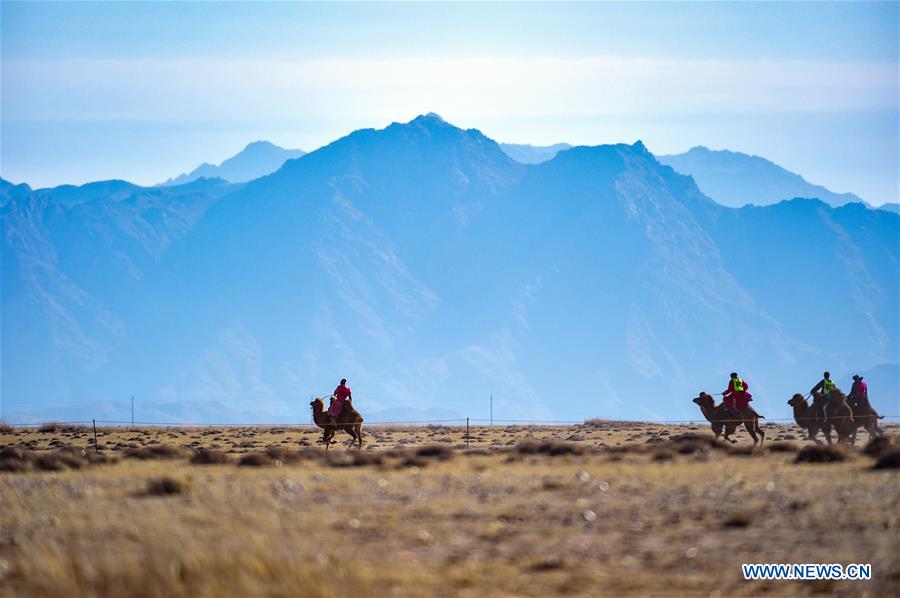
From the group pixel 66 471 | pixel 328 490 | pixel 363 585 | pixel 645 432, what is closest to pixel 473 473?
pixel 328 490

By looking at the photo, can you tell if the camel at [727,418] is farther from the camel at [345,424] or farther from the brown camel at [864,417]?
the camel at [345,424]

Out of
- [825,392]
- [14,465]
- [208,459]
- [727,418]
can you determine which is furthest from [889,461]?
[14,465]

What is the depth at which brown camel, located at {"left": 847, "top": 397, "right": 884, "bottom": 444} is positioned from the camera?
38.2m

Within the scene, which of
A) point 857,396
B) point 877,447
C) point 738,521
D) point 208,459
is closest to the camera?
point 738,521

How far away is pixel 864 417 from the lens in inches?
1512

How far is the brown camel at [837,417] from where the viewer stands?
3681 cm

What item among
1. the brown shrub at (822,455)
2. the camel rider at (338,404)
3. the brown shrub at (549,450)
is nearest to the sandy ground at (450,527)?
the brown shrub at (822,455)

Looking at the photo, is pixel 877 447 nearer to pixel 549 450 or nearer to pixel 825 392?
pixel 549 450

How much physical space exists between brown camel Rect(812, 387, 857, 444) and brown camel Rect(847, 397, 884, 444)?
1.54 ft

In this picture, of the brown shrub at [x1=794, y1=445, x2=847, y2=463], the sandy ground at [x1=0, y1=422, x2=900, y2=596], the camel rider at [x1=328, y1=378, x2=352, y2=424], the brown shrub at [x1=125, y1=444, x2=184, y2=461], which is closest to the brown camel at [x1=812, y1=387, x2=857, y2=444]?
the sandy ground at [x1=0, y1=422, x2=900, y2=596]

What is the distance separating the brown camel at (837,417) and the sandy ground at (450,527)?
10021 millimetres

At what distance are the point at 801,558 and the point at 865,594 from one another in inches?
57.1

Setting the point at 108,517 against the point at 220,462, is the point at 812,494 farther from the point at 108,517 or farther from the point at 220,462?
the point at 220,462

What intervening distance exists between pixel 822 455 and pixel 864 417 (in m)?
13.3
